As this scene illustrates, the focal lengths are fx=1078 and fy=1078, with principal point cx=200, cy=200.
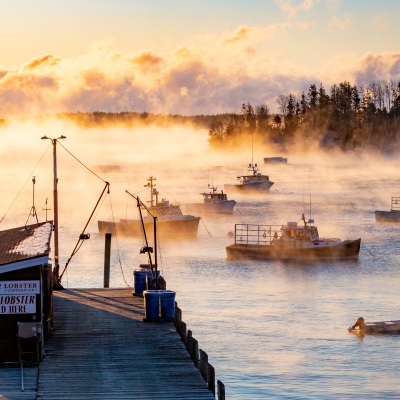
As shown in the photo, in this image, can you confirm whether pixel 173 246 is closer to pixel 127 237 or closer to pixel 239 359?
pixel 127 237

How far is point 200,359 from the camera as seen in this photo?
31.4m

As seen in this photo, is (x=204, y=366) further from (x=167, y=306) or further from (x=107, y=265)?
(x=107, y=265)

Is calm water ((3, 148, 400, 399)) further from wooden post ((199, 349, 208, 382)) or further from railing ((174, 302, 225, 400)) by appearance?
wooden post ((199, 349, 208, 382))

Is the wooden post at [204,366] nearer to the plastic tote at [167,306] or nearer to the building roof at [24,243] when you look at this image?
the building roof at [24,243]

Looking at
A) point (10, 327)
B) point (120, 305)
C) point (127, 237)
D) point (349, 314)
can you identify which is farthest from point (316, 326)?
point (127, 237)

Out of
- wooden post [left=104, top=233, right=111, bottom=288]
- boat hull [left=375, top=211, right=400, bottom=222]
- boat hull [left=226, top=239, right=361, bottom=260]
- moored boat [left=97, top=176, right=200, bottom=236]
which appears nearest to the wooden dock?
wooden post [left=104, top=233, right=111, bottom=288]

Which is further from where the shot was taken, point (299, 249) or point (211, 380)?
point (299, 249)

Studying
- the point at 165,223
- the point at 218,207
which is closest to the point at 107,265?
the point at 165,223

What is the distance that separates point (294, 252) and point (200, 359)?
7633 cm

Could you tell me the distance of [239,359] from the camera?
181 ft

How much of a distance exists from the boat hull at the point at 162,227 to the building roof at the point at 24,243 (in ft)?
287

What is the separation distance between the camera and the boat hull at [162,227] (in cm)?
13212

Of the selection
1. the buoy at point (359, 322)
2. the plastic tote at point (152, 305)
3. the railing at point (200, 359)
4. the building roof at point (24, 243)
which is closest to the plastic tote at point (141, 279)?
the building roof at point (24, 243)

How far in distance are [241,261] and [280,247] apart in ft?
13.7
